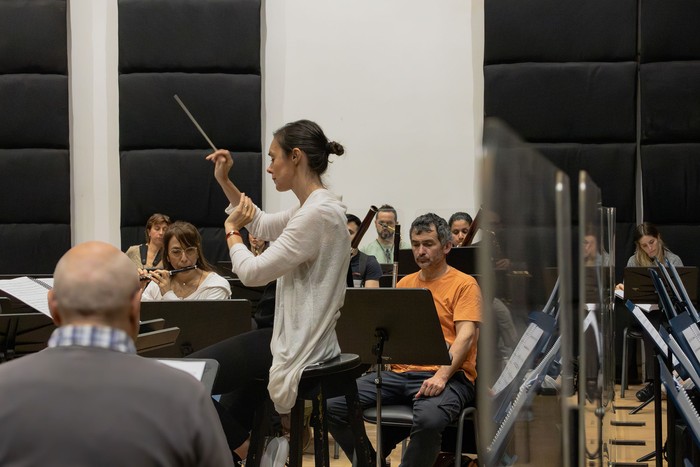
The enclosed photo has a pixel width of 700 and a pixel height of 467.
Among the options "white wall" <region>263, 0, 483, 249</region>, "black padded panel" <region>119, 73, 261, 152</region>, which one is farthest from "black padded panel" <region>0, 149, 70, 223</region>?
"white wall" <region>263, 0, 483, 249</region>

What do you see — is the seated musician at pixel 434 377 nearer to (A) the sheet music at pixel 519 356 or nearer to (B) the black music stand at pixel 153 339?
(B) the black music stand at pixel 153 339

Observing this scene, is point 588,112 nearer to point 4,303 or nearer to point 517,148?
point 4,303

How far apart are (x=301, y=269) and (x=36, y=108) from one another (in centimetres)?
524

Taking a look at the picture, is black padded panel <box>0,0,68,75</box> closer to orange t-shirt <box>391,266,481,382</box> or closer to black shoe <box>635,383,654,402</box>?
orange t-shirt <box>391,266,481,382</box>

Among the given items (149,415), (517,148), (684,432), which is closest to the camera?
(517,148)

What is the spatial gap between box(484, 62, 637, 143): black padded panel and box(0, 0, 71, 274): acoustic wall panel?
339 centimetres

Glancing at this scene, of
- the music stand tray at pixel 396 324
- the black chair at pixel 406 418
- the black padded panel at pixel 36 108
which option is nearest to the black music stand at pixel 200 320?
the music stand tray at pixel 396 324

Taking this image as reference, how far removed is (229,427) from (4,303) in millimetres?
Result: 1292

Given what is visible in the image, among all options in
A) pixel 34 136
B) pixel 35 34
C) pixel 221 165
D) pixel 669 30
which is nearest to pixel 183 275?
pixel 221 165

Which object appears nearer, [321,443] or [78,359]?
[78,359]

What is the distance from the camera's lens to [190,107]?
713 centimetres

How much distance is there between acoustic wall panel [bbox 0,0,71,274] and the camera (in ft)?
23.4

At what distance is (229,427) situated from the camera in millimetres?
3385

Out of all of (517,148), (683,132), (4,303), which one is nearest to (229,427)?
(4,303)
